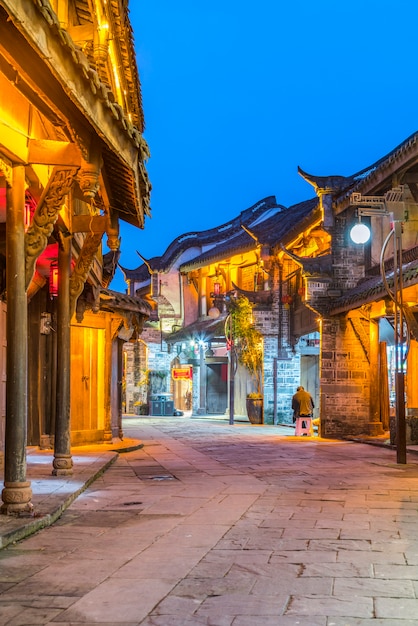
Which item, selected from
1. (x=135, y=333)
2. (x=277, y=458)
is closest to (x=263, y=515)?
(x=277, y=458)

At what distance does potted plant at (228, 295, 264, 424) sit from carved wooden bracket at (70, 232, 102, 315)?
18.7m

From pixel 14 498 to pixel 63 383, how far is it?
11.5 feet

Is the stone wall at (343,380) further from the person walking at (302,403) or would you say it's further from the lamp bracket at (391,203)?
the lamp bracket at (391,203)

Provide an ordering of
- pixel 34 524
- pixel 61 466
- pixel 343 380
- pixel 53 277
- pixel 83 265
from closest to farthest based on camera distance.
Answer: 1. pixel 34 524
2. pixel 61 466
3. pixel 83 265
4. pixel 53 277
5. pixel 343 380

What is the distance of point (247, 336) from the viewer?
31.8 meters

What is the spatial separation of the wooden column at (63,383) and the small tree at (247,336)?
65.5 feet

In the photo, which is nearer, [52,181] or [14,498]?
[14,498]

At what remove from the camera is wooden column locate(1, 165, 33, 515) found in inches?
300

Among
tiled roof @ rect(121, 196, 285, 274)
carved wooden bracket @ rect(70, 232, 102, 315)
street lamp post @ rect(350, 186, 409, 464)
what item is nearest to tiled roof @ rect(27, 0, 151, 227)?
carved wooden bracket @ rect(70, 232, 102, 315)

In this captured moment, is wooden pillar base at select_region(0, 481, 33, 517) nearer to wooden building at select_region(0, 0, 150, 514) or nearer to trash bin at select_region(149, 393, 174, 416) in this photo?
wooden building at select_region(0, 0, 150, 514)

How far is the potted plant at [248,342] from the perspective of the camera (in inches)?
1205

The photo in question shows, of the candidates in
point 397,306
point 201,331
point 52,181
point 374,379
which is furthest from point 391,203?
point 201,331

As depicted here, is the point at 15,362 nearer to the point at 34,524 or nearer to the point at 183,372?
the point at 34,524

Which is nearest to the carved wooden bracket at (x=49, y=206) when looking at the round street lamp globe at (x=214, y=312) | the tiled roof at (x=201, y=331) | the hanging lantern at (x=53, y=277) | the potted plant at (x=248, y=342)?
the hanging lantern at (x=53, y=277)
